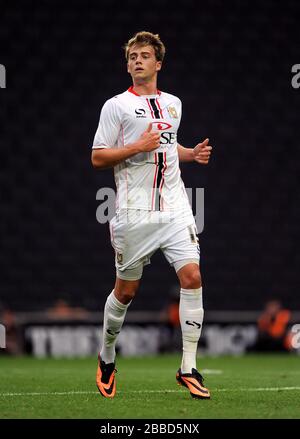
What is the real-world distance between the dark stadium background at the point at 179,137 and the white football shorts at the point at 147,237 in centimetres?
1286

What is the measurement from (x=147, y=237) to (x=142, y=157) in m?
0.53

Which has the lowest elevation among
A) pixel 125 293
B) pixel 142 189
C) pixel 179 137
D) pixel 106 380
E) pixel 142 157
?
pixel 106 380

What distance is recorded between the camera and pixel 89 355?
1692cm

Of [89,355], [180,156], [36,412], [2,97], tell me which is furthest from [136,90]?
[2,97]

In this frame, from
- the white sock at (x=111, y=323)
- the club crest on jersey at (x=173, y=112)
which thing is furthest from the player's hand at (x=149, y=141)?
the white sock at (x=111, y=323)

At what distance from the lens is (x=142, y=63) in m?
6.41

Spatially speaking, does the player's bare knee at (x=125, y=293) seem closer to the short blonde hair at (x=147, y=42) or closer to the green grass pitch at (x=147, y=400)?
the green grass pitch at (x=147, y=400)

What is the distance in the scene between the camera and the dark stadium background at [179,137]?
19.3m
